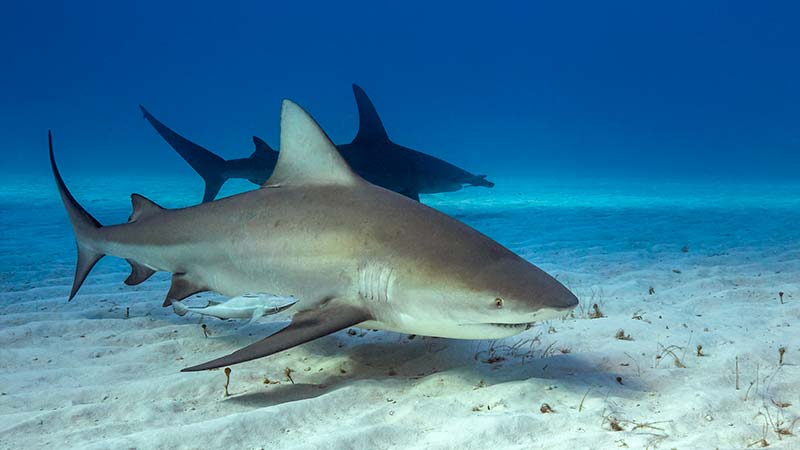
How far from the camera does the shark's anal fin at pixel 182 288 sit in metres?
Result: 3.97

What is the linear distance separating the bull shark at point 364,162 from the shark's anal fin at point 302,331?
5.78 m

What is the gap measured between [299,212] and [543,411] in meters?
1.80

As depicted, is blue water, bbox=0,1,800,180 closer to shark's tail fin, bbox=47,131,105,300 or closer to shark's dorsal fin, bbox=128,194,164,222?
shark's tail fin, bbox=47,131,105,300

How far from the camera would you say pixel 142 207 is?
4488mm

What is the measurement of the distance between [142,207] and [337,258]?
7.42ft

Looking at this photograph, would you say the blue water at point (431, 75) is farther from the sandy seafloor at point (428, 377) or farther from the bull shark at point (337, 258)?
the bull shark at point (337, 258)

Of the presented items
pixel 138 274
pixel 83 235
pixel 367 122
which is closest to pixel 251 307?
pixel 138 274

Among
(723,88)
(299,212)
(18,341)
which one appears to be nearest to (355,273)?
(299,212)

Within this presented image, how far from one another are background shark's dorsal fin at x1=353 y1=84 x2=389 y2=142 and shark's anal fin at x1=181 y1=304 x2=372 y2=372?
7256 mm

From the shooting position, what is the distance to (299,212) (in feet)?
11.1

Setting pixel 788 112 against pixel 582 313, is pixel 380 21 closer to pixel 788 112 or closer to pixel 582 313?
pixel 788 112

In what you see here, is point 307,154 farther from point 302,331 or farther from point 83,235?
point 83,235

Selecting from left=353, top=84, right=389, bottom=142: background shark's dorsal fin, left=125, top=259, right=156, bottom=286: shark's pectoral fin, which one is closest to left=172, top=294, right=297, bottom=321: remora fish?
left=125, top=259, right=156, bottom=286: shark's pectoral fin

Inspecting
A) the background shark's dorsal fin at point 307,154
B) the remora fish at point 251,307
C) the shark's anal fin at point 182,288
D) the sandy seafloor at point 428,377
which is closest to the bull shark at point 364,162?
the sandy seafloor at point 428,377
